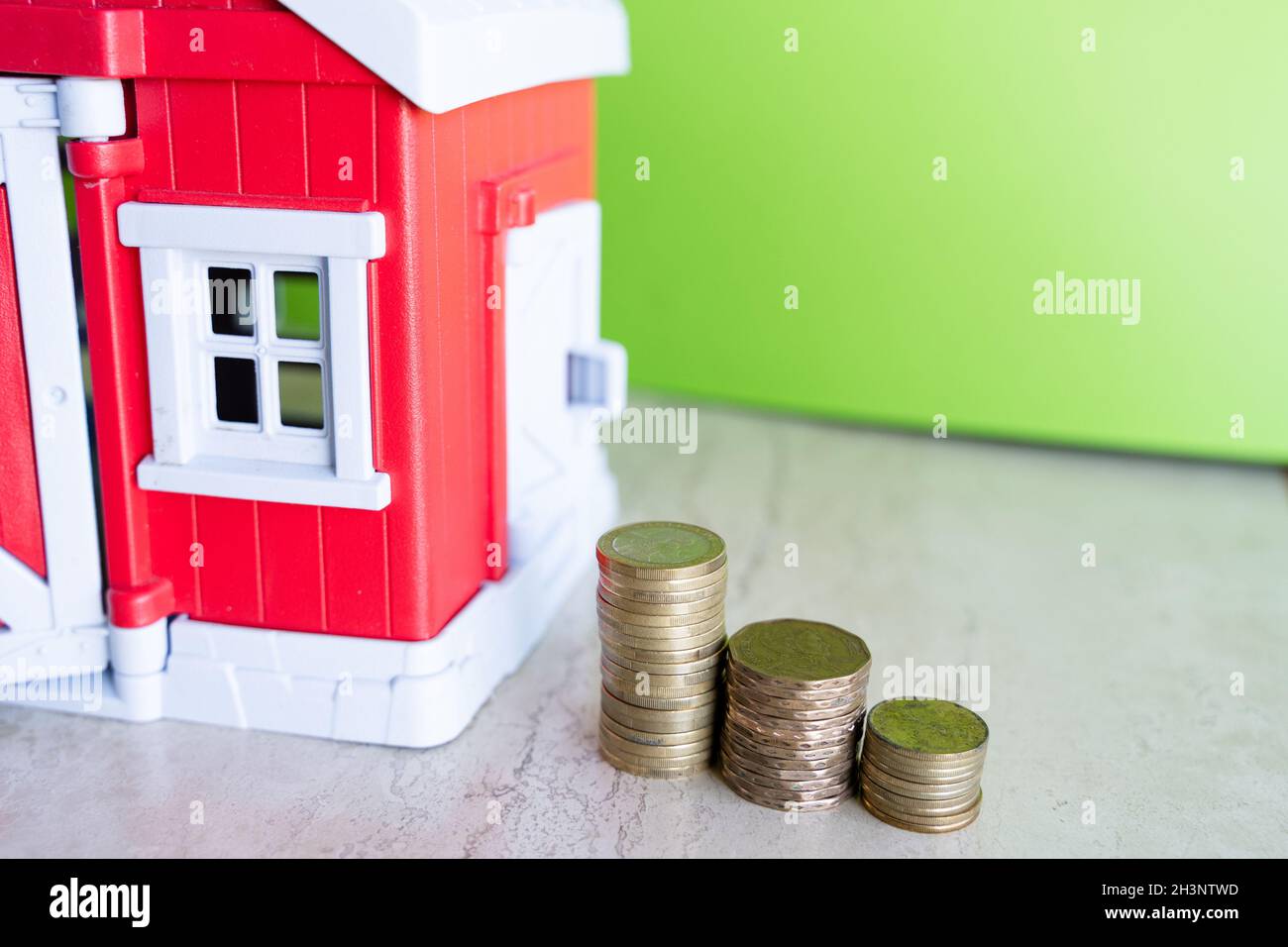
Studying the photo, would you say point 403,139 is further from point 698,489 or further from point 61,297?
point 698,489

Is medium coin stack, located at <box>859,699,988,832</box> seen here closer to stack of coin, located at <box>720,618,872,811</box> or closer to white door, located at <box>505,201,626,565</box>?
stack of coin, located at <box>720,618,872,811</box>

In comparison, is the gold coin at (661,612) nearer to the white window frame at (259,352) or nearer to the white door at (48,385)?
the white window frame at (259,352)

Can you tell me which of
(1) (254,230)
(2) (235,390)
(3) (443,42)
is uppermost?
(3) (443,42)

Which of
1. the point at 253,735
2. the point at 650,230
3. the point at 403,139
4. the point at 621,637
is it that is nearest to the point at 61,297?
the point at 403,139

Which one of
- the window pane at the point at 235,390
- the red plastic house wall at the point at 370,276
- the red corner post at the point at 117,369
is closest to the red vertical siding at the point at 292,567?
the red plastic house wall at the point at 370,276

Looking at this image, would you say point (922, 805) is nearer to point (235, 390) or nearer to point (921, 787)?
point (921, 787)

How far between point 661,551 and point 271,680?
0.84 m

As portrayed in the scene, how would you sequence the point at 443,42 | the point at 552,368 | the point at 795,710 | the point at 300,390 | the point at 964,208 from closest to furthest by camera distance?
the point at 443,42, the point at 795,710, the point at 552,368, the point at 964,208, the point at 300,390

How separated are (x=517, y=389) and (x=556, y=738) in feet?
2.66

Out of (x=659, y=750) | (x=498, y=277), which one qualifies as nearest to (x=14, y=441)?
(x=498, y=277)

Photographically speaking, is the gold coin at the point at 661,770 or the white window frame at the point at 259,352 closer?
the white window frame at the point at 259,352

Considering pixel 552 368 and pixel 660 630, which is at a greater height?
pixel 552 368

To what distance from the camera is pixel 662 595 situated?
8.20ft

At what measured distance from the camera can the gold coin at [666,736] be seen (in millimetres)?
2582
